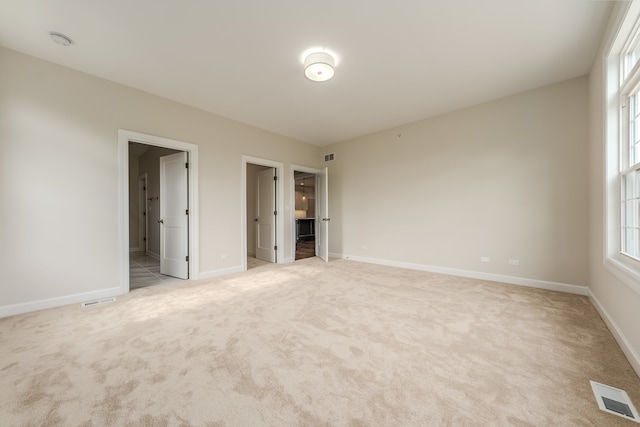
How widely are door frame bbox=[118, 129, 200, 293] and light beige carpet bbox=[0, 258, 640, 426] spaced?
0.78m

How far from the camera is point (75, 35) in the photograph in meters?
2.45

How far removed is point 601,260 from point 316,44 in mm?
3765

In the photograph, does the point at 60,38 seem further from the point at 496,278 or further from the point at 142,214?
the point at 496,278

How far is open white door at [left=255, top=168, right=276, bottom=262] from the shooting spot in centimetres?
556

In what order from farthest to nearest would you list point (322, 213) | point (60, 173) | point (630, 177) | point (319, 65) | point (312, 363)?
point (322, 213), point (60, 173), point (319, 65), point (630, 177), point (312, 363)

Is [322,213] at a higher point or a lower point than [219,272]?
higher

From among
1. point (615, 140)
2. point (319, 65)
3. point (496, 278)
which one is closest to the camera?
point (615, 140)

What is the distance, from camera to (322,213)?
19.5ft

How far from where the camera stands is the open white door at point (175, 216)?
4.12m

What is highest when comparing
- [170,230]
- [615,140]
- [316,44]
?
[316,44]

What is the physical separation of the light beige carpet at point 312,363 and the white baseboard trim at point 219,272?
103cm

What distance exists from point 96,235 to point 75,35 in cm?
221

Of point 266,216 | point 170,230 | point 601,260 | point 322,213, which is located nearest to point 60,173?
point 170,230

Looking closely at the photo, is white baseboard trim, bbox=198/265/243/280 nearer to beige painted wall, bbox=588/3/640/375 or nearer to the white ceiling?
the white ceiling
